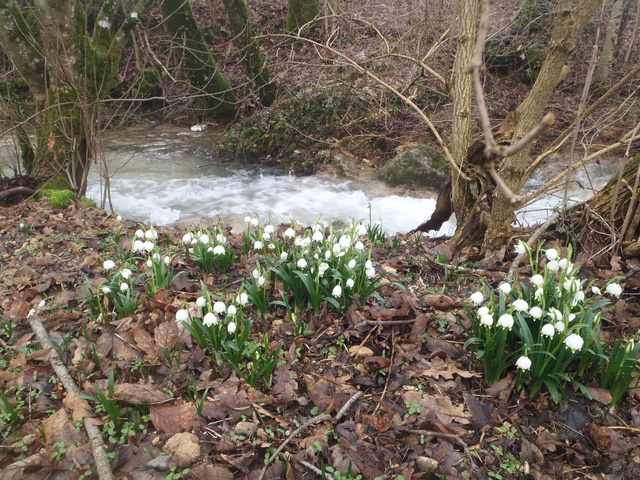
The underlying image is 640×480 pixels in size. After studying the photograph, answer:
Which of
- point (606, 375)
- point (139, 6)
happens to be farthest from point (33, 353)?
point (139, 6)

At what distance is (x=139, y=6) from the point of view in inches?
268

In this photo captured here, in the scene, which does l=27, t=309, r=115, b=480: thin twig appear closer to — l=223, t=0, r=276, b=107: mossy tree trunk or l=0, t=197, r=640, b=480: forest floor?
l=0, t=197, r=640, b=480: forest floor

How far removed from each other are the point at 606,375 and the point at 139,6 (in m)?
7.95

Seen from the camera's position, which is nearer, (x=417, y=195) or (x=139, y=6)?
(x=139, y=6)

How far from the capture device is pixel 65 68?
5.20 metres

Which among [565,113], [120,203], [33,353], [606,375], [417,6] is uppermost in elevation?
[417,6]

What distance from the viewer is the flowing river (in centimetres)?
688

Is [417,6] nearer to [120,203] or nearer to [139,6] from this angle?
[139,6]

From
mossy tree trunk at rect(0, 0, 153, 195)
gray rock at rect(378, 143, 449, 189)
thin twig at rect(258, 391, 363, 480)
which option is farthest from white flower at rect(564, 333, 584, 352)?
gray rock at rect(378, 143, 449, 189)

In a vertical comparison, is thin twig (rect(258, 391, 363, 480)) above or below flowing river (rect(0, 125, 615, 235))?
above

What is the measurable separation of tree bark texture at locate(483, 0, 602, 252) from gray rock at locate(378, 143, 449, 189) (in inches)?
159

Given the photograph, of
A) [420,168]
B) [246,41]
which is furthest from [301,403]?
[246,41]

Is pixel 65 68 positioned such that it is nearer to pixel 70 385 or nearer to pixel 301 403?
pixel 70 385

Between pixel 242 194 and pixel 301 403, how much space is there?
6380mm
